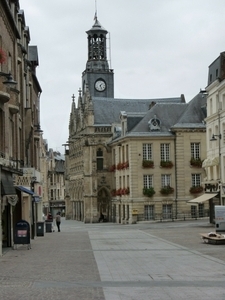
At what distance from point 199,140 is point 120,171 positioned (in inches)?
420

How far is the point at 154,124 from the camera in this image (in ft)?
233

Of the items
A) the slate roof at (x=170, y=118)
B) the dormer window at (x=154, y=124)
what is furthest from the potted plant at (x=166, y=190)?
the dormer window at (x=154, y=124)

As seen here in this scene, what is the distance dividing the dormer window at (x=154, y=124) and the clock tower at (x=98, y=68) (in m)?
29.7

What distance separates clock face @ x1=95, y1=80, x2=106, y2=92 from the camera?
332ft

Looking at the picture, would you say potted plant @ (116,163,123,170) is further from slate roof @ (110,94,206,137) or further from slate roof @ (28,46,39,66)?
slate roof @ (28,46,39,66)

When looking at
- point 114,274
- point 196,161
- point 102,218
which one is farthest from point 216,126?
point 102,218

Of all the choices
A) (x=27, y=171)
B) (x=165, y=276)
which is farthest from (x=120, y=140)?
(x=165, y=276)

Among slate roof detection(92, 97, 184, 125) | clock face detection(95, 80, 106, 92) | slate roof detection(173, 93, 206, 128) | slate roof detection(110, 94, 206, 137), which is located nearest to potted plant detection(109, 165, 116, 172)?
slate roof detection(92, 97, 184, 125)

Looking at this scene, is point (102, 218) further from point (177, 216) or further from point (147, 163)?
point (147, 163)

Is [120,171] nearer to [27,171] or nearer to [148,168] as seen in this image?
[148,168]

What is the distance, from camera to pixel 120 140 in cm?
7469

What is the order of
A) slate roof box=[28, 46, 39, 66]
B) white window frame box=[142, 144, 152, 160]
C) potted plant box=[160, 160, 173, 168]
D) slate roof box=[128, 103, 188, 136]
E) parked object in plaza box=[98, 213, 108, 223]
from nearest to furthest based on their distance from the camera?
slate roof box=[28, 46, 39, 66] < potted plant box=[160, 160, 173, 168] < white window frame box=[142, 144, 152, 160] < slate roof box=[128, 103, 188, 136] < parked object in plaza box=[98, 213, 108, 223]

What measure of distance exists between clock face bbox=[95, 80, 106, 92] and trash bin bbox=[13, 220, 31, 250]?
240ft

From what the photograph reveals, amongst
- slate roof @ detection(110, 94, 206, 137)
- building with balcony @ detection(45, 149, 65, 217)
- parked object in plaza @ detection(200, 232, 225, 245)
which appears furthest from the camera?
building with balcony @ detection(45, 149, 65, 217)
